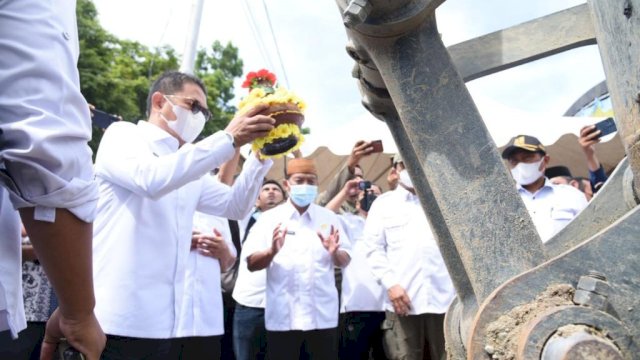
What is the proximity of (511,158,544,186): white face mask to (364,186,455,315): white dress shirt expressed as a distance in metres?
0.91

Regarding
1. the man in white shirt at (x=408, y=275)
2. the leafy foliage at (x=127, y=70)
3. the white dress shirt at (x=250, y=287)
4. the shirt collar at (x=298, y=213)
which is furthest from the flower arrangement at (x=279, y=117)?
the leafy foliage at (x=127, y=70)

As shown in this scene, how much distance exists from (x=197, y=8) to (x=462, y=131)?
939cm

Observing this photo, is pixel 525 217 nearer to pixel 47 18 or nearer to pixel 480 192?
pixel 480 192

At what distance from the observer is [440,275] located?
473 cm

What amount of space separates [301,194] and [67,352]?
3745 millimetres

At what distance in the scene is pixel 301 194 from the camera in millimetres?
5250

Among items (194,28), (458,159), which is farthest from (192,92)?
(194,28)

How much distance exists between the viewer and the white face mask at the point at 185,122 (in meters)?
3.16

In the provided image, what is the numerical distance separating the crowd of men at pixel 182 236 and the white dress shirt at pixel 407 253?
0.01 metres

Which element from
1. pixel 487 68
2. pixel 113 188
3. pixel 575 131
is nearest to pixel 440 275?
pixel 113 188

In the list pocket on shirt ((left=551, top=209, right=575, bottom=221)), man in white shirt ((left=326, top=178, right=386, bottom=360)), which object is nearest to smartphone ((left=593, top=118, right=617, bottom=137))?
pocket on shirt ((left=551, top=209, right=575, bottom=221))

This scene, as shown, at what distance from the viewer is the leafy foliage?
773 inches

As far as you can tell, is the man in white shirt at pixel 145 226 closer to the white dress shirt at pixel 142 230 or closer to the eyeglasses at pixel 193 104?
the white dress shirt at pixel 142 230

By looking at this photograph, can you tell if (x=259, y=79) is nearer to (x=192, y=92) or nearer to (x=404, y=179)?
(x=192, y=92)
